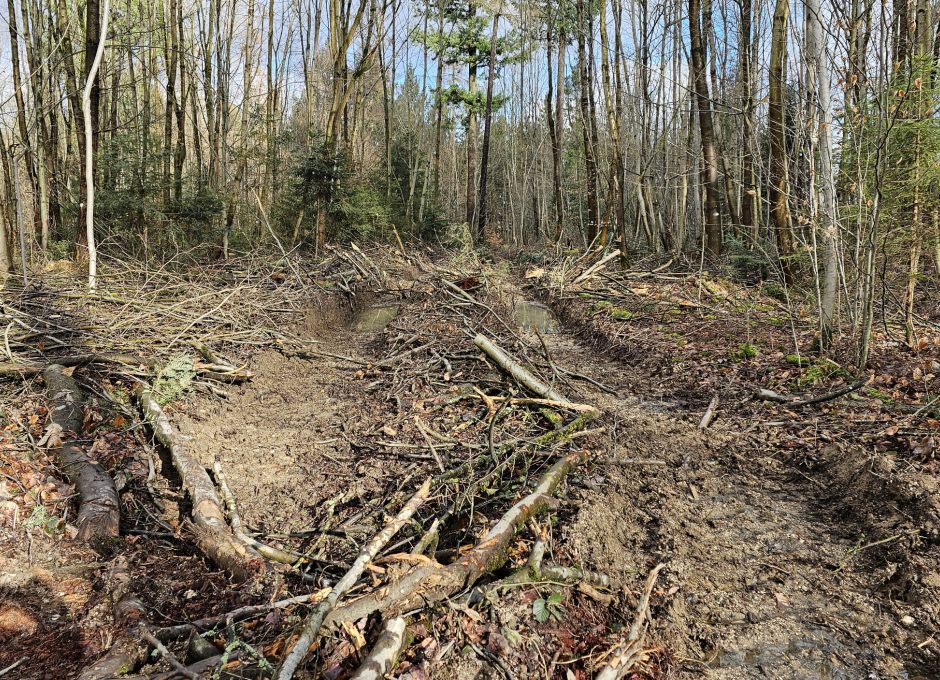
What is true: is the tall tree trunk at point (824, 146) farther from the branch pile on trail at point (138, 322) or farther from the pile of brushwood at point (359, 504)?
the branch pile on trail at point (138, 322)

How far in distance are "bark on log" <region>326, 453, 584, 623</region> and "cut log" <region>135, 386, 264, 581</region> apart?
849 mm

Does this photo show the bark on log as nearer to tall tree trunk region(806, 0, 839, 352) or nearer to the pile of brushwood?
the pile of brushwood

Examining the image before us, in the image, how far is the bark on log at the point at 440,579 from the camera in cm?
236

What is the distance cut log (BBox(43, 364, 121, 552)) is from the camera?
3.05 metres

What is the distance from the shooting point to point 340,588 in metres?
2.45

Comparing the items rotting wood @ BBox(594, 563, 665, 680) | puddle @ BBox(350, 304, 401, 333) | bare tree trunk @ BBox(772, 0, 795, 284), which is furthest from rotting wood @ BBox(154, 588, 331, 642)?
bare tree trunk @ BBox(772, 0, 795, 284)

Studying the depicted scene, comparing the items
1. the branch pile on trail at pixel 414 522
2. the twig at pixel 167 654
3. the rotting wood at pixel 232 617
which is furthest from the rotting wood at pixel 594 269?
the twig at pixel 167 654

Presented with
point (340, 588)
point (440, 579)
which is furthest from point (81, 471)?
point (440, 579)

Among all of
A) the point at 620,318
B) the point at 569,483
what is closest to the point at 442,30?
the point at 620,318

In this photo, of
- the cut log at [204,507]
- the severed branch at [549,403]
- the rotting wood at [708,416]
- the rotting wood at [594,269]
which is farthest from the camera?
the rotting wood at [594,269]

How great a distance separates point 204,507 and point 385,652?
1903 mm

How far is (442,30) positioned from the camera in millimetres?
19312

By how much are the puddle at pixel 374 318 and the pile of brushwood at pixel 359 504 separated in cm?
157

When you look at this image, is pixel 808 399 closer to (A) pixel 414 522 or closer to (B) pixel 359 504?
(A) pixel 414 522
